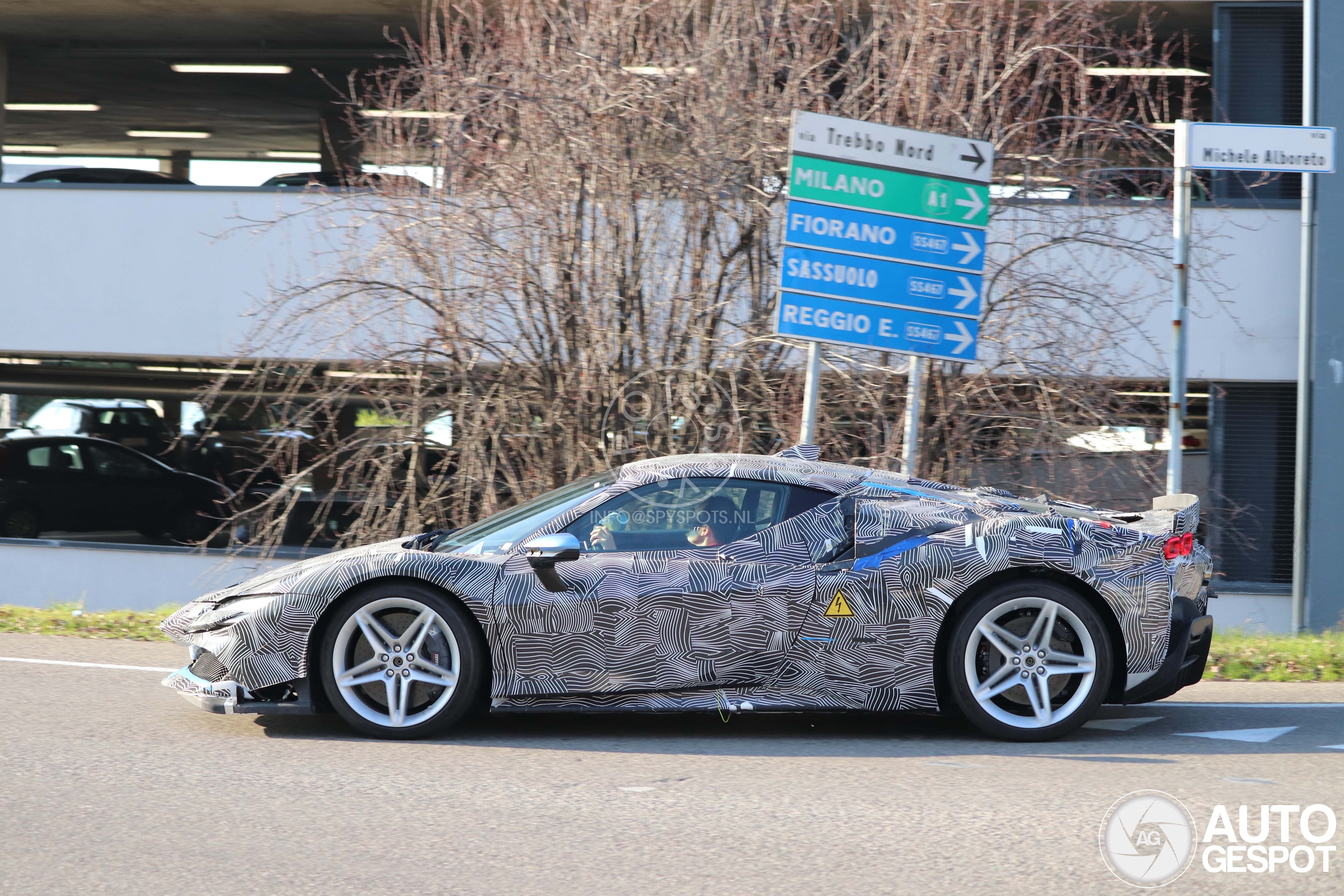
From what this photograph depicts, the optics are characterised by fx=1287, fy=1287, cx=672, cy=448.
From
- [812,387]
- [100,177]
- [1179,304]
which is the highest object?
[100,177]

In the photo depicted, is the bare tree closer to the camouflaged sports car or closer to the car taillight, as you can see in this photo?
the car taillight

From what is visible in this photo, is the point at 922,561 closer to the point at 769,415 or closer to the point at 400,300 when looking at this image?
the point at 769,415

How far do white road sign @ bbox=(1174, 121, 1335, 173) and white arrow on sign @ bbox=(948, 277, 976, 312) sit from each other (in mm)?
Answer: 1508

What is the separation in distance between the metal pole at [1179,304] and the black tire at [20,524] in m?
13.0

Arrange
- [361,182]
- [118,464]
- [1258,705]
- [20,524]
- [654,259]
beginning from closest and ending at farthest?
[1258,705] → [654,259] → [361,182] → [118,464] → [20,524]

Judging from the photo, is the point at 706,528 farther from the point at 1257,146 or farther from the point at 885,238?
the point at 1257,146

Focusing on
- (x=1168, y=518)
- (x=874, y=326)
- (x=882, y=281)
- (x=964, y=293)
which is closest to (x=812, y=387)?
(x=874, y=326)

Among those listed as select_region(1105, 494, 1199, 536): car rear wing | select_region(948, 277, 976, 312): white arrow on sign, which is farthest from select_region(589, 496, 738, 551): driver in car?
select_region(948, 277, 976, 312): white arrow on sign

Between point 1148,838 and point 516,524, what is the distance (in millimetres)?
3097

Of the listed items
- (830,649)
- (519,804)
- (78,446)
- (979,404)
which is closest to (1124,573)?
(830,649)

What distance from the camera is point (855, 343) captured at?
817 cm

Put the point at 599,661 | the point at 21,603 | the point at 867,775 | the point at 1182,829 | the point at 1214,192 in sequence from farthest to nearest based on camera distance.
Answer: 1. the point at 21,603
2. the point at 1214,192
3. the point at 599,661
4. the point at 867,775
5. the point at 1182,829

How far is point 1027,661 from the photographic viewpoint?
5.93m

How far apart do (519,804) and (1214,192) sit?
10904 millimetres
